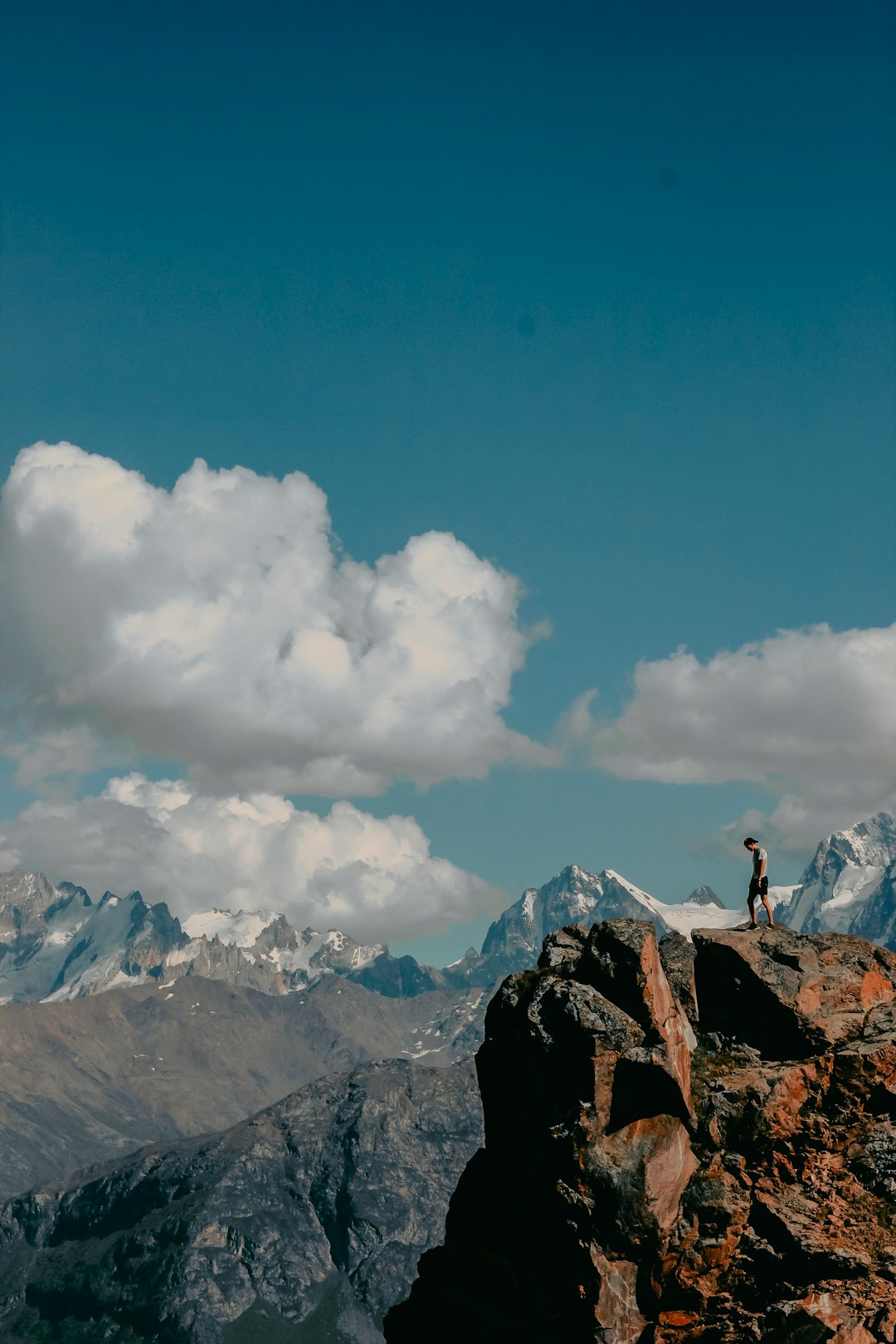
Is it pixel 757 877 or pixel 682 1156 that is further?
pixel 757 877

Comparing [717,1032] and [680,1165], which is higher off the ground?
[717,1032]

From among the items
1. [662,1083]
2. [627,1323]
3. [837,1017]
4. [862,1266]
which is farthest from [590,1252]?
[837,1017]

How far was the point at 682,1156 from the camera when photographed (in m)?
54.8

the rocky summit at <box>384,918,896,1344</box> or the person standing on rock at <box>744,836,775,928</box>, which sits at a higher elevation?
the person standing on rock at <box>744,836,775,928</box>

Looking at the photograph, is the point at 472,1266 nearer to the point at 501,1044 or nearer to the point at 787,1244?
the point at 501,1044

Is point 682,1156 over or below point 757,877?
below

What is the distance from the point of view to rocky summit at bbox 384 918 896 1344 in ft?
172

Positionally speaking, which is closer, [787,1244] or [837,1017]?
[787,1244]

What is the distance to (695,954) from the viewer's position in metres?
64.4

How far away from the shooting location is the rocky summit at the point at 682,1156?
52.4 metres

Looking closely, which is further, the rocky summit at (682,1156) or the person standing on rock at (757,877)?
the person standing on rock at (757,877)

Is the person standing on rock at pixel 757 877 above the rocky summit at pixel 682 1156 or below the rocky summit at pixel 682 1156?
above

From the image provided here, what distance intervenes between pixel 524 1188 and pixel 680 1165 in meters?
8.15

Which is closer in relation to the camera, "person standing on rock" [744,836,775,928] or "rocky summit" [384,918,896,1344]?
"rocky summit" [384,918,896,1344]
